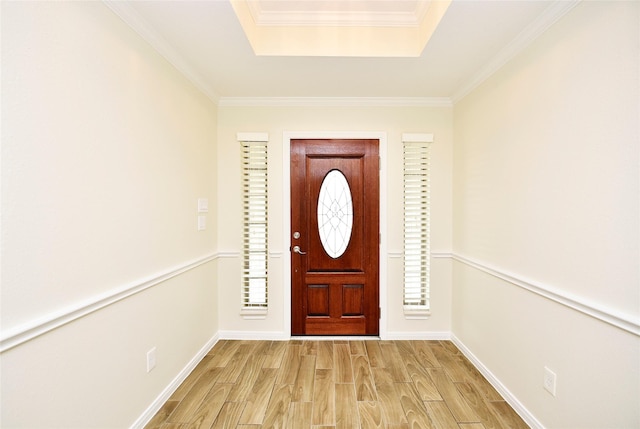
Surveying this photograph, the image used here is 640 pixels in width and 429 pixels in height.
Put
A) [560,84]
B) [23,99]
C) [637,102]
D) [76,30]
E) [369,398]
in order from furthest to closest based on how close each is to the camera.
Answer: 1. [369,398]
2. [560,84]
3. [76,30]
4. [637,102]
5. [23,99]

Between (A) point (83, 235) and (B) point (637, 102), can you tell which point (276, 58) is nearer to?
(A) point (83, 235)

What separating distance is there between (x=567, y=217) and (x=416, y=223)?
1.65 metres

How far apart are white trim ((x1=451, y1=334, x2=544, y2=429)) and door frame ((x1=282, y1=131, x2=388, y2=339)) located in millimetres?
813

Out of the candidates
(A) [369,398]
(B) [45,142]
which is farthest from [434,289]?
(B) [45,142]

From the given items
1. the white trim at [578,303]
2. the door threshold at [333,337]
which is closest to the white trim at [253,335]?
the door threshold at [333,337]

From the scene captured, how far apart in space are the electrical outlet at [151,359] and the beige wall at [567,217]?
8.08 ft

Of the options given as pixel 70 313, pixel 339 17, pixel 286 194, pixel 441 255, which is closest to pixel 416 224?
pixel 441 255

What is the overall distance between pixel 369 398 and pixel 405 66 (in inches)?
100

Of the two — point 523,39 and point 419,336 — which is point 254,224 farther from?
point 523,39

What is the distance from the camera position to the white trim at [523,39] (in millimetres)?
1699

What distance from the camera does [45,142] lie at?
1282mm

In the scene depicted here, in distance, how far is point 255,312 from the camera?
329 centimetres

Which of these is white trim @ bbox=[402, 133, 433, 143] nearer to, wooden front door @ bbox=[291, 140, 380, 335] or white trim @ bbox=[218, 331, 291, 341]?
wooden front door @ bbox=[291, 140, 380, 335]

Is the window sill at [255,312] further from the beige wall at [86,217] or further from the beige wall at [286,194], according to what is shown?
the beige wall at [86,217]
